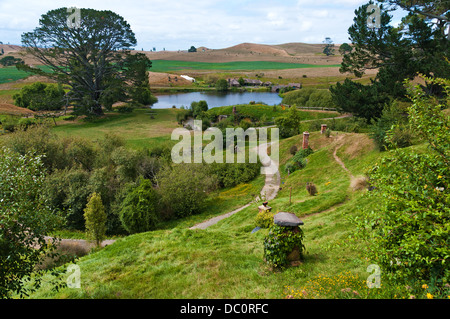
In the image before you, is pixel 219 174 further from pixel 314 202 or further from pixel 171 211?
pixel 314 202

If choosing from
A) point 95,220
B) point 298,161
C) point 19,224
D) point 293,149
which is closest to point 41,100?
point 95,220

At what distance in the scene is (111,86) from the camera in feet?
193

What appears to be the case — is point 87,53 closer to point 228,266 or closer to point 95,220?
point 95,220

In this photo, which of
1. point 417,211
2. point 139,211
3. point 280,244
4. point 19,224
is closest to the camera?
point 417,211

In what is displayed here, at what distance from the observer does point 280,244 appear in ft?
26.4

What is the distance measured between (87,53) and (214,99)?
49806 mm

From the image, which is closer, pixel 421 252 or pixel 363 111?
pixel 421 252

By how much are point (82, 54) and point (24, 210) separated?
6102 centimetres

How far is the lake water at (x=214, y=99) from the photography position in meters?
90.2

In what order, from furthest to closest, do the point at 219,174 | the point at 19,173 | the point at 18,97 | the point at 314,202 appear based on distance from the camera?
the point at 18,97, the point at 219,174, the point at 314,202, the point at 19,173

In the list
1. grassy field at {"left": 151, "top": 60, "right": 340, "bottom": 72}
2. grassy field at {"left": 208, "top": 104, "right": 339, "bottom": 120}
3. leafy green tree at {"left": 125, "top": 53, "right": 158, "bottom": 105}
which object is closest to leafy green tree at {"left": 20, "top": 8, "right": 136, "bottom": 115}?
leafy green tree at {"left": 125, "top": 53, "right": 158, "bottom": 105}

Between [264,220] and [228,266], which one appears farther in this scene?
[264,220]

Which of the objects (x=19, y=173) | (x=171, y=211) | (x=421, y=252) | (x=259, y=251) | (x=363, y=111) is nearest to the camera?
(x=421, y=252)

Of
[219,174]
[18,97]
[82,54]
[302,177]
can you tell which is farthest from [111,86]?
[302,177]
